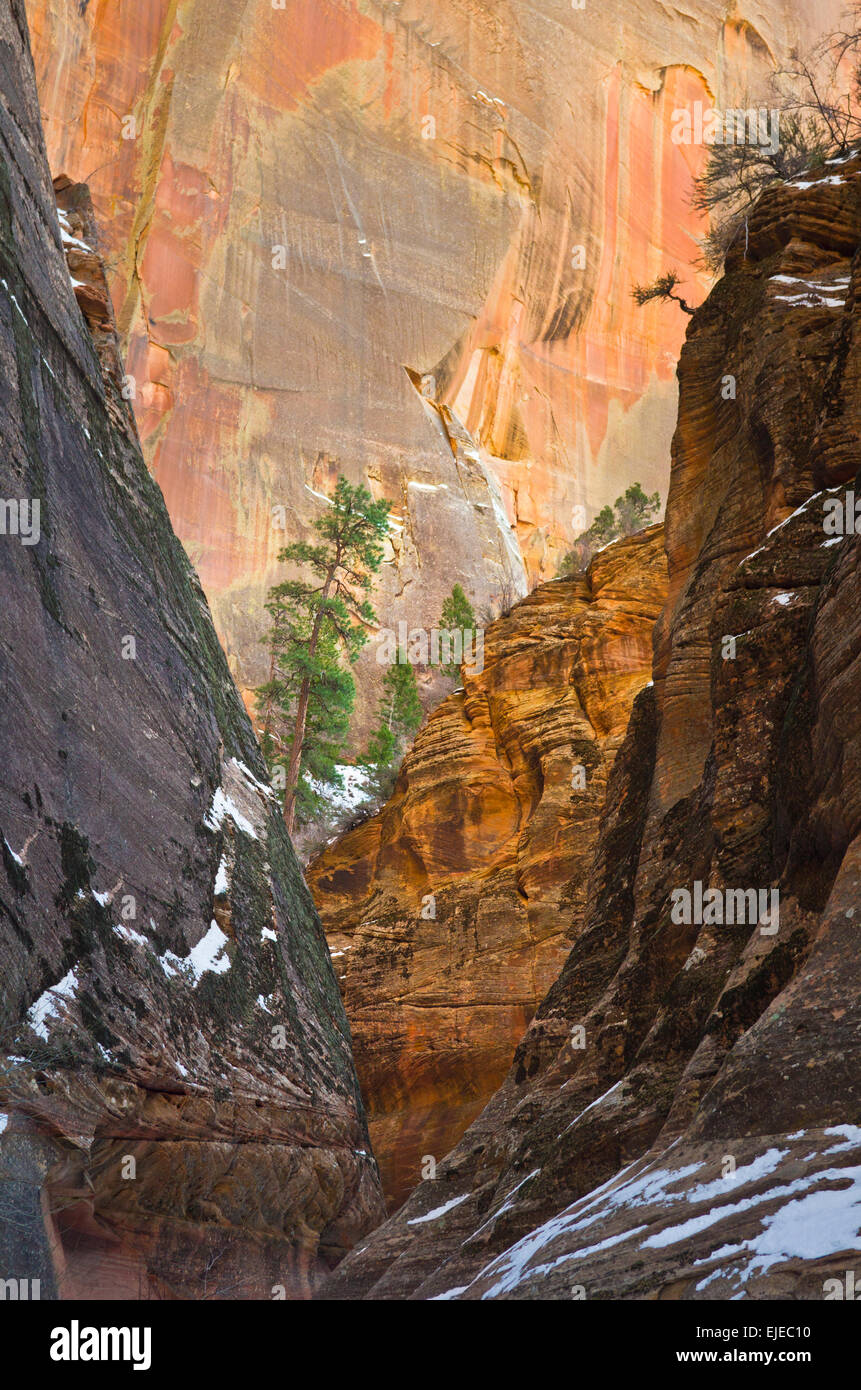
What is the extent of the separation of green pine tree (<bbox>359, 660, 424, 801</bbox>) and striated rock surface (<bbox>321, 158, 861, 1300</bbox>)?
991 inches

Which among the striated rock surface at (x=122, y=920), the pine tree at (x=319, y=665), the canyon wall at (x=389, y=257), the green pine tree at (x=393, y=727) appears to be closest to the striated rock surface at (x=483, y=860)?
the pine tree at (x=319, y=665)

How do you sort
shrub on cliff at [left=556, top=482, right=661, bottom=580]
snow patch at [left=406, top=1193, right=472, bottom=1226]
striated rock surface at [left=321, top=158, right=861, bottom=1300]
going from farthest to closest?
shrub on cliff at [left=556, top=482, right=661, bottom=580], snow patch at [left=406, top=1193, right=472, bottom=1226], striated rock surface at [left=321, top=158, right=861, bottom=1300]

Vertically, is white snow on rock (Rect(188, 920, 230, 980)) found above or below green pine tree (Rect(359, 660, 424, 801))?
below

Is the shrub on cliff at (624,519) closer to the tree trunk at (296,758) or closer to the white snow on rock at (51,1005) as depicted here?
the tree trunk at (296,758)

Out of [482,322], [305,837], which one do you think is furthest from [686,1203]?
[482,322]

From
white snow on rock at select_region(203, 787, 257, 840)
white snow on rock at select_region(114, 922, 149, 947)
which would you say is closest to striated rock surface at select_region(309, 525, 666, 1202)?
white snow on rock at select_region(203, 787, 257, 840)

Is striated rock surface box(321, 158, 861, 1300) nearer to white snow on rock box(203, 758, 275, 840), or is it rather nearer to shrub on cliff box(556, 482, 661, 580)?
white snow on rock box(203, 758, 275, 840)

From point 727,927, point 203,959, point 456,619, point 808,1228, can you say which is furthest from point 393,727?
point 808,1228

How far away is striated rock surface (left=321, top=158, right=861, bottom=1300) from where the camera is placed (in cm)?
909

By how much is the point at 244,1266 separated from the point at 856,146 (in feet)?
59.2

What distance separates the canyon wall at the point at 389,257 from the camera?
64.4 meters

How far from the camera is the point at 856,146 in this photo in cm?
1977

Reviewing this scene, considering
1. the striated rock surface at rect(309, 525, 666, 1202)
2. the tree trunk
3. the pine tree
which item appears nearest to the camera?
the striated rock surface at rect(309, 525, 666, 1202)

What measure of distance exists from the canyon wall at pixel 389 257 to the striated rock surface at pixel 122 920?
33.9m
